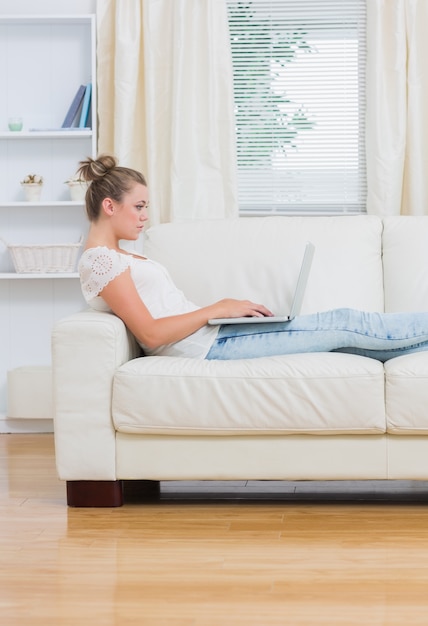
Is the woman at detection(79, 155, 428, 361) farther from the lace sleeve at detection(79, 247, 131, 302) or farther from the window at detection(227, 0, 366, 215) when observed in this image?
the window at detection(227, 0, 366, 215)

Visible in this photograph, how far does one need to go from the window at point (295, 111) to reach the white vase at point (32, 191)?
93 cm

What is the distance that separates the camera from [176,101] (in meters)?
4.28

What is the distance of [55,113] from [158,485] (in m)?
2.03

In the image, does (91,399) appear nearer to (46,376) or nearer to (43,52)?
(46,376)

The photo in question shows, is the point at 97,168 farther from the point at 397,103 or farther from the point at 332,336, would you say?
the point at 397,103

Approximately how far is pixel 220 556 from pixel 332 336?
0.86 meters

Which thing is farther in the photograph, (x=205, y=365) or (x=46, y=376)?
(x=46, y=376)

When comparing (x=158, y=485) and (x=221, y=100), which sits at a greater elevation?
(x=221, y=100)

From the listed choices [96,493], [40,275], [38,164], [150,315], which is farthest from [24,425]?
[150,315]

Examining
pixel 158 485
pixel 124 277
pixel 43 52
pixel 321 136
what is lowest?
pixel 158 485

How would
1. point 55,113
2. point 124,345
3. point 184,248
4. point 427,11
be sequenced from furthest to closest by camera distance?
point 55,113, point 427,11, point 184,248, point 124,345

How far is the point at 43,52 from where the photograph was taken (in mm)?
4496

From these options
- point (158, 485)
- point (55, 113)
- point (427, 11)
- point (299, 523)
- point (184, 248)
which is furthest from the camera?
point (55, 113)

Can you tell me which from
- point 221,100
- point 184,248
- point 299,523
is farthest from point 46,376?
point 299,523
